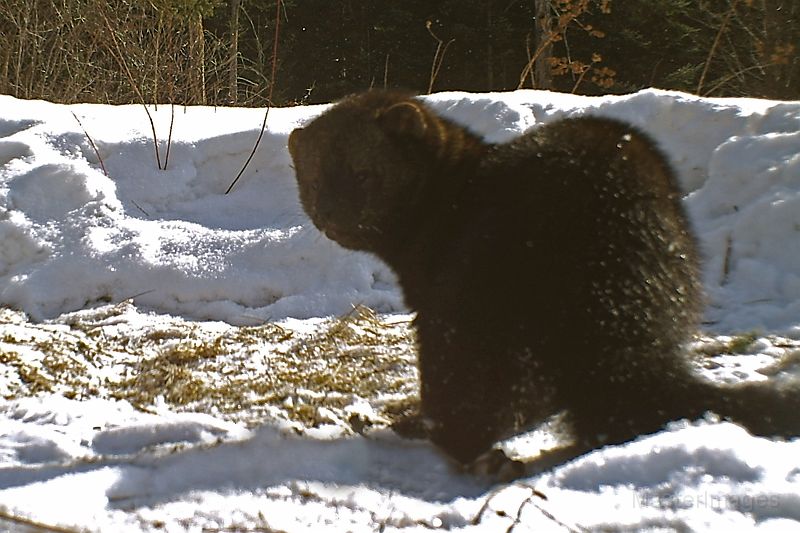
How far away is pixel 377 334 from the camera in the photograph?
13.0 feet

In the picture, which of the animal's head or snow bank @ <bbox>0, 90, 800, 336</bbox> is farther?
snow bank @ <bbox>0, 90, 800, 336</bbox>

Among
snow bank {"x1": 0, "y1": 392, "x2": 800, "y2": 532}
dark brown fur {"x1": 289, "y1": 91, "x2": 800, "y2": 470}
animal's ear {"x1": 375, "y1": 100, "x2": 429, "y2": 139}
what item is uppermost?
animal's ear {"x1": 375, "y1": 100, "x2": 429, "y2": 139}

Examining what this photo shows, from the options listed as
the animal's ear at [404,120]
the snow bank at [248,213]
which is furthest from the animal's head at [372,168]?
the snow bank at [248,213]

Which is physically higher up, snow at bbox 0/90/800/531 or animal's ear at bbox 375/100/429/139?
animal's ear at bbox 375/100/429/139

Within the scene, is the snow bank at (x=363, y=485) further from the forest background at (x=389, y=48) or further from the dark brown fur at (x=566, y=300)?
the forest background at (x=389, y=48)

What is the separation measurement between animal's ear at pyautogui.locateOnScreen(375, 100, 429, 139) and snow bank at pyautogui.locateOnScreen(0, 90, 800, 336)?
1491 mm

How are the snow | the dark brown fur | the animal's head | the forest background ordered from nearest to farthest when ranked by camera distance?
1. the snow
2. the dark brown fur
3. the animal's head
4. the forest background

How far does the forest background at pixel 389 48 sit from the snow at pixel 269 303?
4.55ft

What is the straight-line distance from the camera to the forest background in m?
10.4

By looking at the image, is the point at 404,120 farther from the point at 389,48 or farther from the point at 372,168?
the point at 389,48

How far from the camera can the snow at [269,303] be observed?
199 cm

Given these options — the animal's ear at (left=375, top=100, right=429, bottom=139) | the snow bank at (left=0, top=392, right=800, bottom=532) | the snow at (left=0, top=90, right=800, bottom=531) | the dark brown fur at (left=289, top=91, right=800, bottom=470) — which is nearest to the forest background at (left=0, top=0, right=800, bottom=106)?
the snow at (left=0, top=90, right=800, bottom=531)

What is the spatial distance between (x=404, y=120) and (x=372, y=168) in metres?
0.24

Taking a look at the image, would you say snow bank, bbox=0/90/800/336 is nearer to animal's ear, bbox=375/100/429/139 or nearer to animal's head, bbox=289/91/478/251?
animal's head, bbox=289/91/478/251
